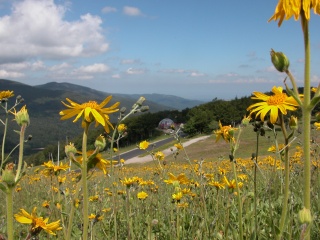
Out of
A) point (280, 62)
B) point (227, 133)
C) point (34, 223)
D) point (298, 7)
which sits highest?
point (298, 7)

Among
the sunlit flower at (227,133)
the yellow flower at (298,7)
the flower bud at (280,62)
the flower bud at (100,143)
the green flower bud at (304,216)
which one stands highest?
the yellow flower at (298,7)

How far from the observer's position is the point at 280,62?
1.28 m

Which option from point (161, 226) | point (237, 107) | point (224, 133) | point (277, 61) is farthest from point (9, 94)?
point (237, 107)

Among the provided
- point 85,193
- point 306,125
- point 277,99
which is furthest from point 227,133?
point 85,193

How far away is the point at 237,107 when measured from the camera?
191 feet

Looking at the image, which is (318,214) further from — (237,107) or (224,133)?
(237,107)

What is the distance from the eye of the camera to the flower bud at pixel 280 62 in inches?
50.3

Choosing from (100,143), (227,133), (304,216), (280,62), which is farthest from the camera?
(227,133)

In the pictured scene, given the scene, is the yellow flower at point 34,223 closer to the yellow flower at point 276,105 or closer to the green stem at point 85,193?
the green stem at point 85,193

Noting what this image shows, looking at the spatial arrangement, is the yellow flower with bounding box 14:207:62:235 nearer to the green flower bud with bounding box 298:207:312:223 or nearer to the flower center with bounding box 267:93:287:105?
the green flower bud with bounding box 298:207:312:223

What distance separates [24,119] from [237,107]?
58252 millimetres

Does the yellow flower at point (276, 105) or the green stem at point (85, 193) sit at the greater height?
the yellow flower at point (276, 105)

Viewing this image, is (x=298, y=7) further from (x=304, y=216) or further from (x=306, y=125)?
(x=304, y=216)

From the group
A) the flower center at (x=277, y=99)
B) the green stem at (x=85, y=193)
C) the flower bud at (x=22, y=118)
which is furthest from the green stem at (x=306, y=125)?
the flower bud at (x=22, y=118)
